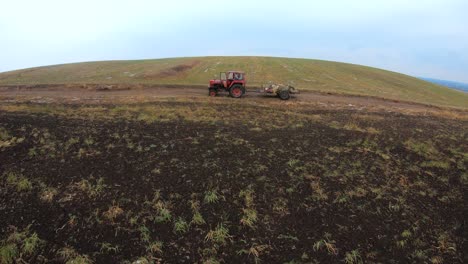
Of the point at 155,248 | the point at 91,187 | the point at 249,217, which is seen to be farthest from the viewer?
the point at 91,187

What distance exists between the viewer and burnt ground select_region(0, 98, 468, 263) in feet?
23.2

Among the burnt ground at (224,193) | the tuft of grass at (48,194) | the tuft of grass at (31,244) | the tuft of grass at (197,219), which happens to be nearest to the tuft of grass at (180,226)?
the burnt ground at (224,193)

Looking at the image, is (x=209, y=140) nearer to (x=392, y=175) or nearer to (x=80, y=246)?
(x=80, y=246)

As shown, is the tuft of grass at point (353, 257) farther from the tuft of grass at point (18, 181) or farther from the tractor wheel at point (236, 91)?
the tractor wheel at point (236, 91)

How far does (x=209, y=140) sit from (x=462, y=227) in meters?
9.70

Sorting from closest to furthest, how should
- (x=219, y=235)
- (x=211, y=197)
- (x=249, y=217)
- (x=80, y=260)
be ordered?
(x=80, y=260) < (x=219, y=235) < (x=249, y=217) < (x=211, y=197)

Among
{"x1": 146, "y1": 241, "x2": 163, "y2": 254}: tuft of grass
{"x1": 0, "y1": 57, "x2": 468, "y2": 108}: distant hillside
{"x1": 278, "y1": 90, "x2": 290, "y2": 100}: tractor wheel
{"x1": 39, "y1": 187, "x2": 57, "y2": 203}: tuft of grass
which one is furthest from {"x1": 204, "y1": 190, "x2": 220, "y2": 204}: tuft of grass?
{"x1": 0, "y1": 57, "x2": 468, "y2": 108}: distant hillside

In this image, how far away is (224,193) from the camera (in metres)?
8.98

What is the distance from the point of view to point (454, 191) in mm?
9977

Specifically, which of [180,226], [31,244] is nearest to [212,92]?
[180,226]

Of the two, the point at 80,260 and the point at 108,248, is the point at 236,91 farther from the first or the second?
the point at 80,260

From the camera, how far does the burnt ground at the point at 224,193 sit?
7.08 m

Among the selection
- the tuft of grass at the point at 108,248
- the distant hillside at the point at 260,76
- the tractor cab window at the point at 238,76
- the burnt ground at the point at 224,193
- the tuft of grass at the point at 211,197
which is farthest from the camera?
the distant hillside at the point at 260,76

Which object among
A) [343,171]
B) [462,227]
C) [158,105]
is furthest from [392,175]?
[158,105]
